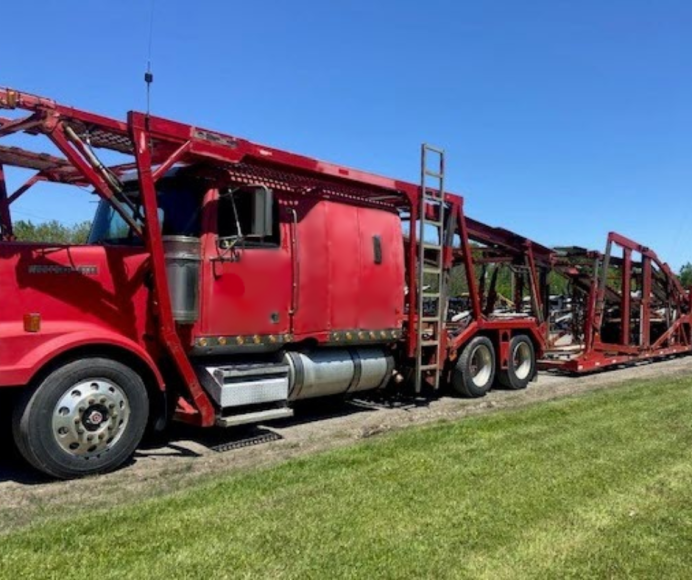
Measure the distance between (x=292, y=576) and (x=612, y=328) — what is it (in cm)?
1475

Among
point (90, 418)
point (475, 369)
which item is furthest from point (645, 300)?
point (90, 418)

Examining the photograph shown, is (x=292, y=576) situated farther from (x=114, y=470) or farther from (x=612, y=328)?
(x=612, y=328)

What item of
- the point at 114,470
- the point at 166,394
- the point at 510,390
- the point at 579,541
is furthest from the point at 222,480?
the point at 510,390

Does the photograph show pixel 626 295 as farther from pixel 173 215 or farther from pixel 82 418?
pixel 82 418

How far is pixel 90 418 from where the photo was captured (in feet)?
19.4

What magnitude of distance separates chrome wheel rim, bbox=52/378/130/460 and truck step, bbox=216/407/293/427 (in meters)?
1.07

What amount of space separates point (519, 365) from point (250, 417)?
634 cm

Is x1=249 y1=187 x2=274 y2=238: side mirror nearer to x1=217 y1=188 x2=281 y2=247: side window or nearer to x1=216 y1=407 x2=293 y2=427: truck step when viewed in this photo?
x1=217 y1=188 x2=281 y2=247: side window

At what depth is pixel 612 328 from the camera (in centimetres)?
1692

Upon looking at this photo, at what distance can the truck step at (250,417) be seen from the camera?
700 cm

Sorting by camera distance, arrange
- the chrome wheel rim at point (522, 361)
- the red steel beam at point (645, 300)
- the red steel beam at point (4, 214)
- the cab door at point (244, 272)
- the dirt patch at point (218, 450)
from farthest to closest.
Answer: the red steel beam at point (645, 300) → the chrome wheel rim at point (522, 361) → the red steel beam at point (4, 214) → the cab door at point (244, 272) → the dirt patch at point (218, 450)

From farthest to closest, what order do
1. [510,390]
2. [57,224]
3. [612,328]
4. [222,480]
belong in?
[57,224] < [612,328] < [510,390] < [222,480]

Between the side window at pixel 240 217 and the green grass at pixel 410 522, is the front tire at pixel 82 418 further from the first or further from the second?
the side window at pixel 240 217

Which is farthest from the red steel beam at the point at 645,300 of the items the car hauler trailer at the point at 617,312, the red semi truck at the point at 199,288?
the red semi truck at the point at 199,288
